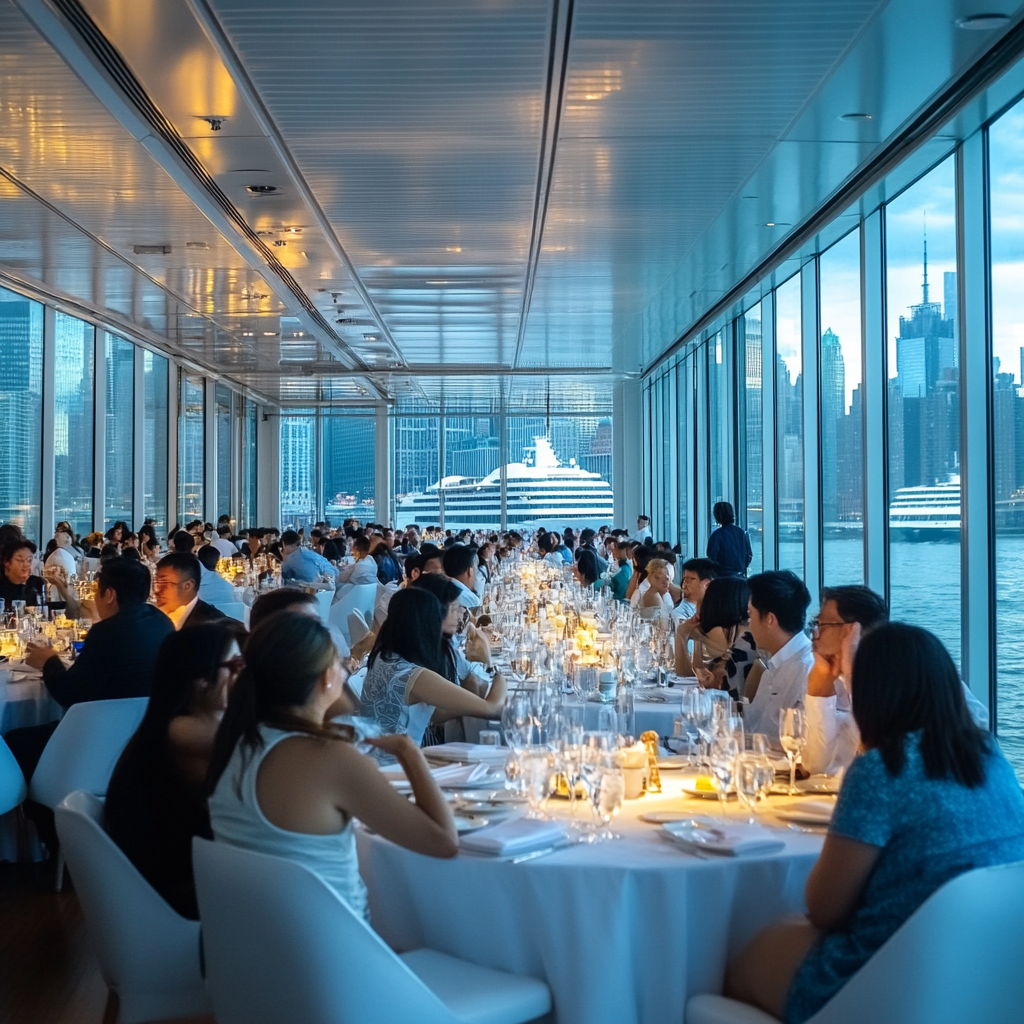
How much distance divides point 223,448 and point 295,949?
2194cm

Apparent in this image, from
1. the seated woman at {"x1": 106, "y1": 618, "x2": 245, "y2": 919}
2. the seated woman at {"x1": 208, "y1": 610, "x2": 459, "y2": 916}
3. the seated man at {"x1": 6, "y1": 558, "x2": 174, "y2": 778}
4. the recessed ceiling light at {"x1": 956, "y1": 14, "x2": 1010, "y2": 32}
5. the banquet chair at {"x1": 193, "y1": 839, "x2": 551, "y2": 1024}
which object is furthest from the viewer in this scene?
the recessed ceiling light at {"x1": 956, "y1": 14, "x2": 1010, "y2": 32}

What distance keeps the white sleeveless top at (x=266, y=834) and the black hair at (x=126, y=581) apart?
272 centimetres

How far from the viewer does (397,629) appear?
184 inches

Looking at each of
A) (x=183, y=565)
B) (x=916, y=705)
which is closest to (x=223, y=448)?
(x=183, y=565)

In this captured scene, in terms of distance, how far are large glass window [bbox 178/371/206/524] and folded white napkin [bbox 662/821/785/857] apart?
18364 mm

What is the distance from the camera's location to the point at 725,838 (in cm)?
298

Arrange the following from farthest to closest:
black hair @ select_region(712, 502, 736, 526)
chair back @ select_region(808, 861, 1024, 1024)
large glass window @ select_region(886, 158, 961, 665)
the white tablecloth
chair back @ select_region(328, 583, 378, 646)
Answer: black hair @ select_region(712, 502, 736, 526)
chair back @ select_region(328, 583, 378, 646)
large glass window @ select_region(886, 158, 961, 665)
the white tablecloth
chair back @ select_region(808, 861, 1024, 1024)

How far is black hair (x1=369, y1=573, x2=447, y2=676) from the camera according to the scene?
4.67 metres

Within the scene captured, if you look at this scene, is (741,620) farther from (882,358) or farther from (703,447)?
(703,447)

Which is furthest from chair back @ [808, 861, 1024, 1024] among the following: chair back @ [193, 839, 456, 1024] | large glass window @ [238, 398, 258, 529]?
large glass window @ [238, 398, 258, 529]

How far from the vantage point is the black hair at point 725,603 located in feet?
19.2

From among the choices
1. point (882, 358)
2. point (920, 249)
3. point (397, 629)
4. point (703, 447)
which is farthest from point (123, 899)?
point (703, 447)

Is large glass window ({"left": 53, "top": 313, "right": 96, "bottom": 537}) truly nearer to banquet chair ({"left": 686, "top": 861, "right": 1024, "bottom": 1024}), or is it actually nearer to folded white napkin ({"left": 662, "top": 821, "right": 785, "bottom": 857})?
folded white napkin ({"left": 662, "top": 821, "right": 785, "bottom": 857})

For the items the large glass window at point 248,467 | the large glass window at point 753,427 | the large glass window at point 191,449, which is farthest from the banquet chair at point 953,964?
the large glass window at point 248,467
